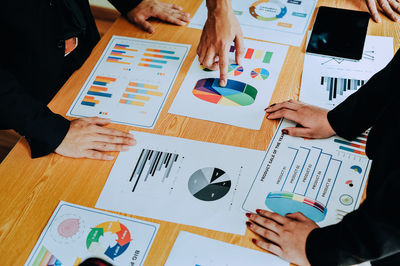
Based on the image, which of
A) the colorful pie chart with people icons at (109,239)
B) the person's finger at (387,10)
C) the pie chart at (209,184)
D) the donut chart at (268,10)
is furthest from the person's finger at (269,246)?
the person's finger at (387,10)

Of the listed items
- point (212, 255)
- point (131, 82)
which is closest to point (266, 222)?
point (212, 255)


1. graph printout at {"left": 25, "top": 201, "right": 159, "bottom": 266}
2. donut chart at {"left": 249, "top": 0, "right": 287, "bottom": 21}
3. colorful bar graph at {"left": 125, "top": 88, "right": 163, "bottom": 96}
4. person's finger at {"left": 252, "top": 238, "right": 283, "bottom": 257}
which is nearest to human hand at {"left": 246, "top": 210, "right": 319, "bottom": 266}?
person's finger at {"left": 252, "top": 238, "right": 283, "bottom": 257}

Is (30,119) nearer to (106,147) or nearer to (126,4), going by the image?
(106,147)

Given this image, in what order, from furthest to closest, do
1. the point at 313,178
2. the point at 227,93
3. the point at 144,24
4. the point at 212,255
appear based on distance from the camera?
the point at 144,24 → the point at 227,93 → the point at 313,178 → the point at 212,255

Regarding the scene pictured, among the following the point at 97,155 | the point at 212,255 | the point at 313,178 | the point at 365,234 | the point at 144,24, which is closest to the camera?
the point at 365,234

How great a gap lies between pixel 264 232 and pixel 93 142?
1.75 feet

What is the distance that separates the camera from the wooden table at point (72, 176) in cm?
93

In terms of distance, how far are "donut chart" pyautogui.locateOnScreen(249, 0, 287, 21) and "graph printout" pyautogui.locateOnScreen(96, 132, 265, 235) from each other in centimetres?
62

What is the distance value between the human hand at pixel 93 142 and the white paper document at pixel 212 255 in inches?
13.2

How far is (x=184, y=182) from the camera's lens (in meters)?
1.01

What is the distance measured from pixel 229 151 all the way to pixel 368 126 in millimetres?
376

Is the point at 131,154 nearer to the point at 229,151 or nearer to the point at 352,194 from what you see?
the point at 229,151

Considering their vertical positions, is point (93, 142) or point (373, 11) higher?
point (373, 11)

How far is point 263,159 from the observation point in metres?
1.04
